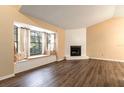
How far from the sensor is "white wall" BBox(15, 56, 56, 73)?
6.45 metres

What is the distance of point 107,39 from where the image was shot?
1189cm

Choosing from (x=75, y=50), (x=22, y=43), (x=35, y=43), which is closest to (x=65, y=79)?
(x=22, y=43)

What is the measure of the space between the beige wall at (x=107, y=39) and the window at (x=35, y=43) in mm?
4233

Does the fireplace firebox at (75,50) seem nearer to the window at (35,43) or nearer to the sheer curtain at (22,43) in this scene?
the window at (35,43)

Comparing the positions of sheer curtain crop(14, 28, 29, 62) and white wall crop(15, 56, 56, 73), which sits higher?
sheer curtain crop(14, 28, 29, 62)

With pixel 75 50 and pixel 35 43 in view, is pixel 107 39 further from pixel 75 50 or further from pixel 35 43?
pixel 35 43

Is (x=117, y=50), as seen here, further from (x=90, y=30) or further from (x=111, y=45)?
(x=90, y=30)

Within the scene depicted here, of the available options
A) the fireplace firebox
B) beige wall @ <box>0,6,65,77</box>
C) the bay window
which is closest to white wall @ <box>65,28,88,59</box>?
the fireplace firebox

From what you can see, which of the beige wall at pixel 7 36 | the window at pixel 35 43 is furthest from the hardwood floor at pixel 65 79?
the window at pixel 35 43

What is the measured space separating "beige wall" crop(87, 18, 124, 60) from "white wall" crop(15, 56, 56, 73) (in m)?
3.73

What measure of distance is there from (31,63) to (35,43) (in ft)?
6.00

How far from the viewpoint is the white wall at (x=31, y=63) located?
645 centimetres

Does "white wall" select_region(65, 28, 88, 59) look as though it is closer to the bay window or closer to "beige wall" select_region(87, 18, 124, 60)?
"beige wall" select_region(87, 18, 124, 60)
